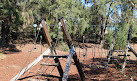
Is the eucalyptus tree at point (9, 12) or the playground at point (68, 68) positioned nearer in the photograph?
the playground at point (68, 68)

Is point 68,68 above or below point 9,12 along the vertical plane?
below

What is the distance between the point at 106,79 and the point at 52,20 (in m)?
12.9

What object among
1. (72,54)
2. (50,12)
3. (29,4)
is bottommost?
(72,54)

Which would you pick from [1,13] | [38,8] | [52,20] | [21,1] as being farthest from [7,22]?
[38,8]

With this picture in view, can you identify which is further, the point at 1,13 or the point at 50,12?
the point at 50,12

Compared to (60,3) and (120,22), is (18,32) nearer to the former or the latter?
(60,3)

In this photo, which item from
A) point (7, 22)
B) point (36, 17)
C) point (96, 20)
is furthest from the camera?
point (96, 20)

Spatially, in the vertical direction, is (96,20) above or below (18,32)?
above

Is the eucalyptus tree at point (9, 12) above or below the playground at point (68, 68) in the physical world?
above

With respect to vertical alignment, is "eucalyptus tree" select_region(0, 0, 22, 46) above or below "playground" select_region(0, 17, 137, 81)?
above

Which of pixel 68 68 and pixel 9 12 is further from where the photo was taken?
pixel 9 12

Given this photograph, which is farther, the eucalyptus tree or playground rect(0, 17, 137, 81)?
the eucalyptus tree

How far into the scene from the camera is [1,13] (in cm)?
1271

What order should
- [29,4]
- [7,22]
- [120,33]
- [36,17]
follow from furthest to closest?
[36,17] → [29,4] → [7,22] → [120,33]
